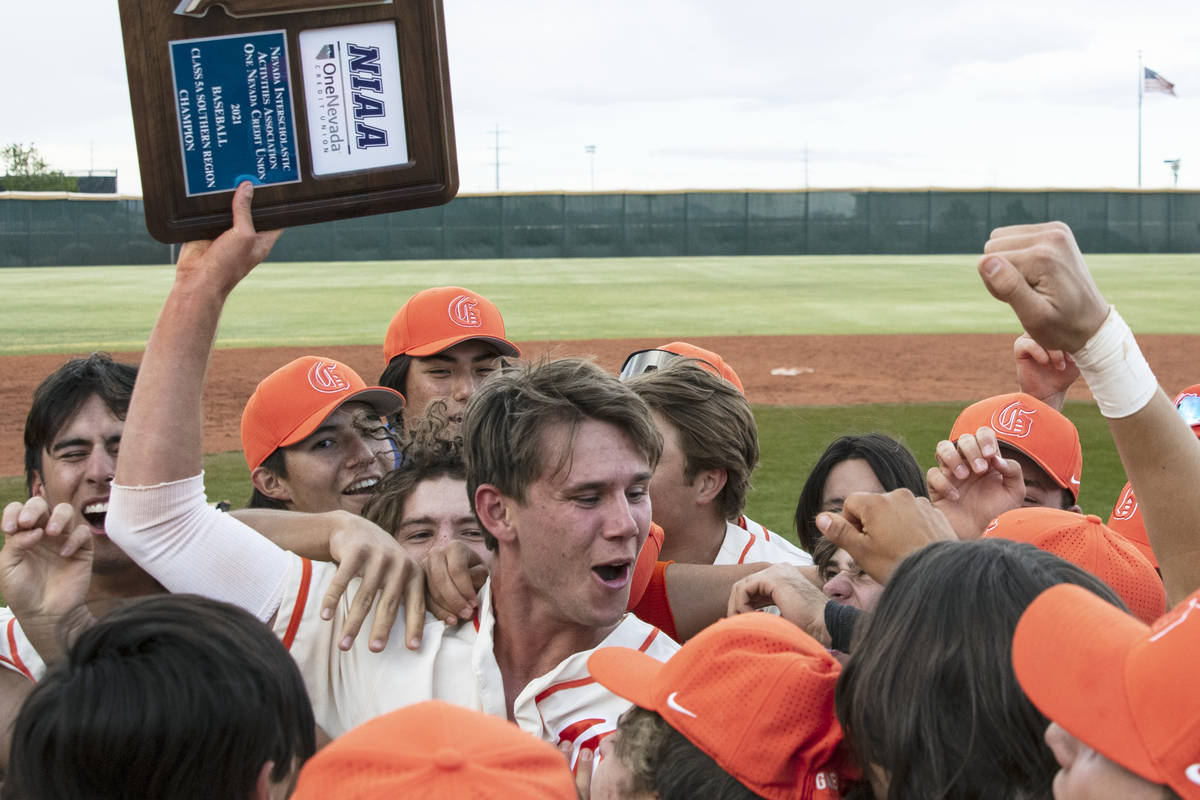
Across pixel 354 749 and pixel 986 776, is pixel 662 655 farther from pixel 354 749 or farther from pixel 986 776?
pixel 354 749

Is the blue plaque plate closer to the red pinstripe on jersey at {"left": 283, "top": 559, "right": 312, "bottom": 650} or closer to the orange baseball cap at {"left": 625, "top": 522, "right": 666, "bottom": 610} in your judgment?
the red pinstripe on jersey at {"left": 283, "top": 559, "right": 312, "bottom": 650}

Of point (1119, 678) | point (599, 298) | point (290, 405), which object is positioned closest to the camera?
point (1119, 678)

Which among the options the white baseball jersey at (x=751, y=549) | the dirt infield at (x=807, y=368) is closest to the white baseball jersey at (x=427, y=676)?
the white baseball jersey at (x=751, y=549)

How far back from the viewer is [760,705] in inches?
61.4

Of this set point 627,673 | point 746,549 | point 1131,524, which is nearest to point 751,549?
point 746,549

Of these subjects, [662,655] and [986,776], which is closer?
[986,776]

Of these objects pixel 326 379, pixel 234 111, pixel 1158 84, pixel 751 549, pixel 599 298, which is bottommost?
pixel 599 298

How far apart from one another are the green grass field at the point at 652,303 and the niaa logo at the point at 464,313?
5.62m

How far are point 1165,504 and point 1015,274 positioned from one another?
0.47 meters

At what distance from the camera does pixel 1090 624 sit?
1.29 meters

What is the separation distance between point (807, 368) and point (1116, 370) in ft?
48.7

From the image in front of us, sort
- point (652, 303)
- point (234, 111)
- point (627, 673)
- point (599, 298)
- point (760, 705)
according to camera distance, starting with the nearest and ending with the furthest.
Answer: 1. point (760, 705)
2. point (627, 673)
3. point (234, 111)
4. point (652, 303)
5. point (599, 298)

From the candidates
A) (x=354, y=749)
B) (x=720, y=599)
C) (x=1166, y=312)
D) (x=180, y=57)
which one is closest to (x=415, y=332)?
(x=720, y=599)

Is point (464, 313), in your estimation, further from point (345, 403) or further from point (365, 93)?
point (365, 93)
